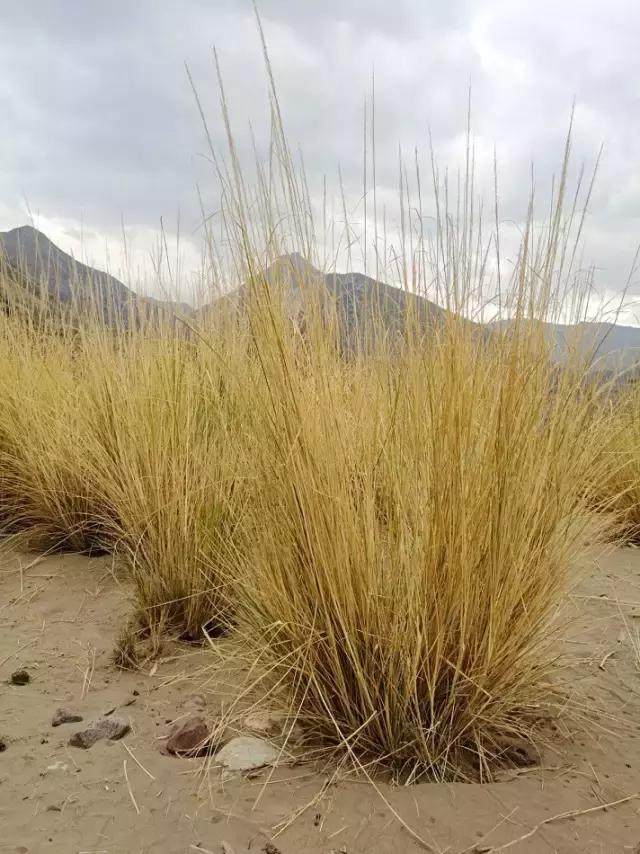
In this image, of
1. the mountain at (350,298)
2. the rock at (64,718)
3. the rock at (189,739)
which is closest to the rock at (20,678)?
the rock at (64,718)

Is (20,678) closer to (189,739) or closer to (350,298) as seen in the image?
(189,739)

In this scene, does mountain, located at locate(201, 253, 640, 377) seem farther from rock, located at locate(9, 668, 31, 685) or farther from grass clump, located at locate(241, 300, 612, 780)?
rock, located at locate(9, 668, 31, 685)

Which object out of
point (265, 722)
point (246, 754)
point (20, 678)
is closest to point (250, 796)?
point (246, 754)

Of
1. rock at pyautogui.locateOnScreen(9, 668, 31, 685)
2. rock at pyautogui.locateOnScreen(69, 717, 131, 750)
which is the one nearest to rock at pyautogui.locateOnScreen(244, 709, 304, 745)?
rock at pyautogui.locateOnScreen(69, 717, 131, 750)

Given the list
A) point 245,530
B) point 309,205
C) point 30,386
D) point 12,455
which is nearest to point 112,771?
point 245,530

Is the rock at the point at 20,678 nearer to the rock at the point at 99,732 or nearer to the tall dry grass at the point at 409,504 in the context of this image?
the rock at the point at 99,732

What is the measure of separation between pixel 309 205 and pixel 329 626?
0.96 meters

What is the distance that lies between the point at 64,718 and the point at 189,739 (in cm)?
36

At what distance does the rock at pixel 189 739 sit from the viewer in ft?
4.64

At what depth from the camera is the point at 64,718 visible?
5.13 feet

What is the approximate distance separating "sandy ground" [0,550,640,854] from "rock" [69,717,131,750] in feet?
0.07

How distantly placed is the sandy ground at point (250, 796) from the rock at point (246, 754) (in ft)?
0.10

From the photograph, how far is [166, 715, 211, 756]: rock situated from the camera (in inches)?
55.7

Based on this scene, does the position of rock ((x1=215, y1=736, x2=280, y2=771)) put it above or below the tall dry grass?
below
